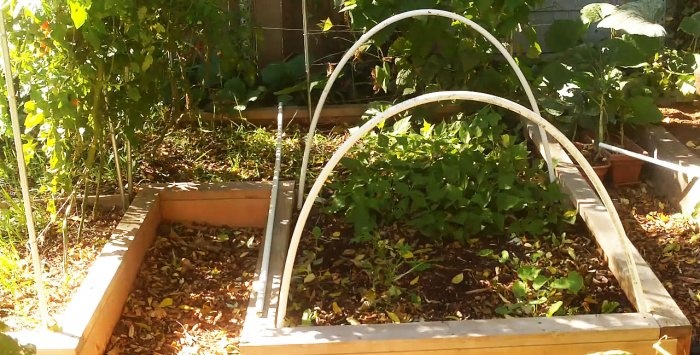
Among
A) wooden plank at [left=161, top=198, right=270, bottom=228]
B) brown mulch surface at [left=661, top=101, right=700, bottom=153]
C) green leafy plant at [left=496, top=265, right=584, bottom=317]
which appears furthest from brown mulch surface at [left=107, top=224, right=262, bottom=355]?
brown mulch surface at [left=661, top=101, right=700, bottom=153]

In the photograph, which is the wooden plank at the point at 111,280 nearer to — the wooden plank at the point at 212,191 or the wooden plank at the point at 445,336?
the wooden plank at the point at 212,191

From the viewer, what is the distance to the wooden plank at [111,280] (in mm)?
2697

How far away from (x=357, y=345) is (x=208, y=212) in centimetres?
156

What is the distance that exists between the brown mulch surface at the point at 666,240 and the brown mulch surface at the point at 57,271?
2.54 meters

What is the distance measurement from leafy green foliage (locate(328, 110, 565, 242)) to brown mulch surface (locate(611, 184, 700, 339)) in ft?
1.45

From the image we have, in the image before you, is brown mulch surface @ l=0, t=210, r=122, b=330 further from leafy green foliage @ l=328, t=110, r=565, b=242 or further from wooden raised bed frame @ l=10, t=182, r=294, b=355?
leafy green foliage @ l=328, t=110, r=565, b=242

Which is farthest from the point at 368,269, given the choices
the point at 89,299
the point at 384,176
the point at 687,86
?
the point at 687,86

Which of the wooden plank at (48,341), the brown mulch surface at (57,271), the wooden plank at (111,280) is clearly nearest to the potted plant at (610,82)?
the wooden plank at (111,280)

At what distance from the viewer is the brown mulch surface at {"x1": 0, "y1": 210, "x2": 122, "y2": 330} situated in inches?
115

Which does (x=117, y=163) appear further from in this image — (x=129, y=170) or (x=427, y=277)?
(x=427, y=277)

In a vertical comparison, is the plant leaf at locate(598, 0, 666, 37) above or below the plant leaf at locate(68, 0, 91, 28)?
above

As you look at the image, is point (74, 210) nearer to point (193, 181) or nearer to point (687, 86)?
point (193, 181)

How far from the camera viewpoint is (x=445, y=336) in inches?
99.0

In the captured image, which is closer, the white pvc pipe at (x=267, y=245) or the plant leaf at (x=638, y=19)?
the white pvc pipe at (x=267, y=245)
